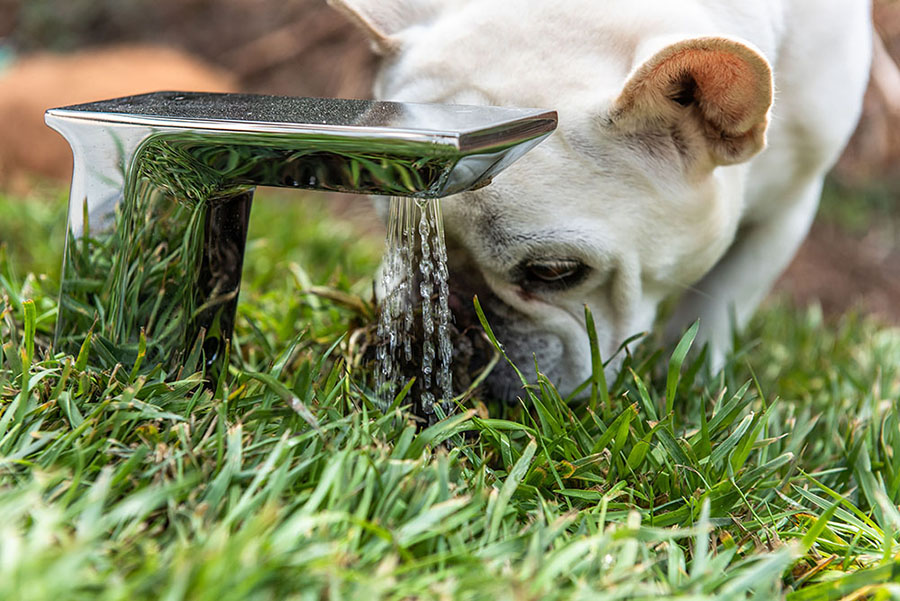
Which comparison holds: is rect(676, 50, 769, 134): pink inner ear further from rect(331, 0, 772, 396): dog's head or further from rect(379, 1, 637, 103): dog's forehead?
rect(379, 1, 637, 103): dog's forehead

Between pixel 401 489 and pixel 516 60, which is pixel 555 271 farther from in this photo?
pixel 401 489

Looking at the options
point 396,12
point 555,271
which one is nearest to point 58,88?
point 396,12

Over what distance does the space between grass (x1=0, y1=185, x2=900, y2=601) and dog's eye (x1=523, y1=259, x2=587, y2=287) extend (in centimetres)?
21

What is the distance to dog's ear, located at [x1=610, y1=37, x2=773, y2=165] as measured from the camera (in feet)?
4.77

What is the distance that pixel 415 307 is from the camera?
164 cm

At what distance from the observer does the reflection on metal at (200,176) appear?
1275 mm

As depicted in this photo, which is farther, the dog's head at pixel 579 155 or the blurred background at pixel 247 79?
the blurred background at pixel 247 79

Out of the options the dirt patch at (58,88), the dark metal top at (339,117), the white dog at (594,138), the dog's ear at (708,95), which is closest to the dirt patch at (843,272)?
the white dog at (594,138)

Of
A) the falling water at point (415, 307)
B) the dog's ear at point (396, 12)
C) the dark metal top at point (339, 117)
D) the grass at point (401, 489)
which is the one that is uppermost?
the dog's ear at point (396, 12)

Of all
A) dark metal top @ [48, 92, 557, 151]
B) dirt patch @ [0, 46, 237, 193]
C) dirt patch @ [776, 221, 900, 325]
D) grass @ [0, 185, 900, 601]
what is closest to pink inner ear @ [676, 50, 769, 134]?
dark metal top @ [48, 92, 557, 151]

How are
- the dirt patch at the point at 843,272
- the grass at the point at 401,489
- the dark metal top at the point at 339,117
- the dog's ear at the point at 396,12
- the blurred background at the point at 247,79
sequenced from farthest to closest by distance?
the blurred background at the point at 247,79, the dirt patch at the point at 843,272, the dog's ear at the point at 396,12, the dark metal top at the point at 339,117, the grass at the point at 401,489

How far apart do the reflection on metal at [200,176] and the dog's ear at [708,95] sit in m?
0.24

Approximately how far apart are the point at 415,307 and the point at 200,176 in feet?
1.50

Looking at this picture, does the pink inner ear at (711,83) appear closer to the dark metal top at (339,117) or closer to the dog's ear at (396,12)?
the dark metal top at (339,117)
